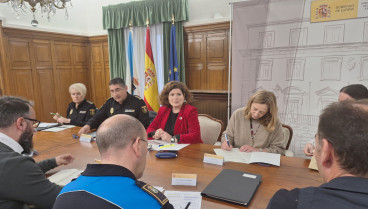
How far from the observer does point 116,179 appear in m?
0.81

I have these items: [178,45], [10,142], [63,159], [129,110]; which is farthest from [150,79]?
[10,142]

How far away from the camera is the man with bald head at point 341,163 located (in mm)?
629

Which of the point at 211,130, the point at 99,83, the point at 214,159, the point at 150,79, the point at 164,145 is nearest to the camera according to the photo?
the point at 214,159

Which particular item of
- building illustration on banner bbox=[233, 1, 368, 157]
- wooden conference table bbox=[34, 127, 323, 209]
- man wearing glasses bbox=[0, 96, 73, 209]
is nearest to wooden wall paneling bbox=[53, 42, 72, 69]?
wooden conference table bbox=[34, 127, 323, 209]

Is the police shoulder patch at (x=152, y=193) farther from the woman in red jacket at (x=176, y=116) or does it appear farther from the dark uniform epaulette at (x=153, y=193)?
the woman in red jacket at (x=176, y=116)

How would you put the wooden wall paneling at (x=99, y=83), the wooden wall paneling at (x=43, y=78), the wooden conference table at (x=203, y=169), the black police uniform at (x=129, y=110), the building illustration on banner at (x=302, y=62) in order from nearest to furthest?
1. the wooden conference table at (x=203, y=169)
2. the building illustration on banner at (x=302, y=62)
3. the black police uniform at (x=129, y=110)
4. the wooden wall paneling at (x=43, y=78)
5. the wooden wall paneling at (x=99, y=83)

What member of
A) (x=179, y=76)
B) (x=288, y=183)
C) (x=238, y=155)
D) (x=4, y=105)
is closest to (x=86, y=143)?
(x=4, y=105)

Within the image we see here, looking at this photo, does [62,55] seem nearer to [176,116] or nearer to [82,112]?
[82,112]

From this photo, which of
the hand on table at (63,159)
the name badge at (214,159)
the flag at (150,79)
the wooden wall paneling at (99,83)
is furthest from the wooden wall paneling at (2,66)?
the name badge at (214,159)

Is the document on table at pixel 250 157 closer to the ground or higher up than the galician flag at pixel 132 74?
closer to the ground

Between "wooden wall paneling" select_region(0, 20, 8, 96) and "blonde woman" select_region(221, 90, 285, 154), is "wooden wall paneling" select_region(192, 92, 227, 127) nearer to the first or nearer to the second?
"blonde woman" select_region(221, 90, 285, 154)

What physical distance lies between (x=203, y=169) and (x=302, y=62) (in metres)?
2.46

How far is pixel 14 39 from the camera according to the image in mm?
4488

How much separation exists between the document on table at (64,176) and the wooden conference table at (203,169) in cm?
9
